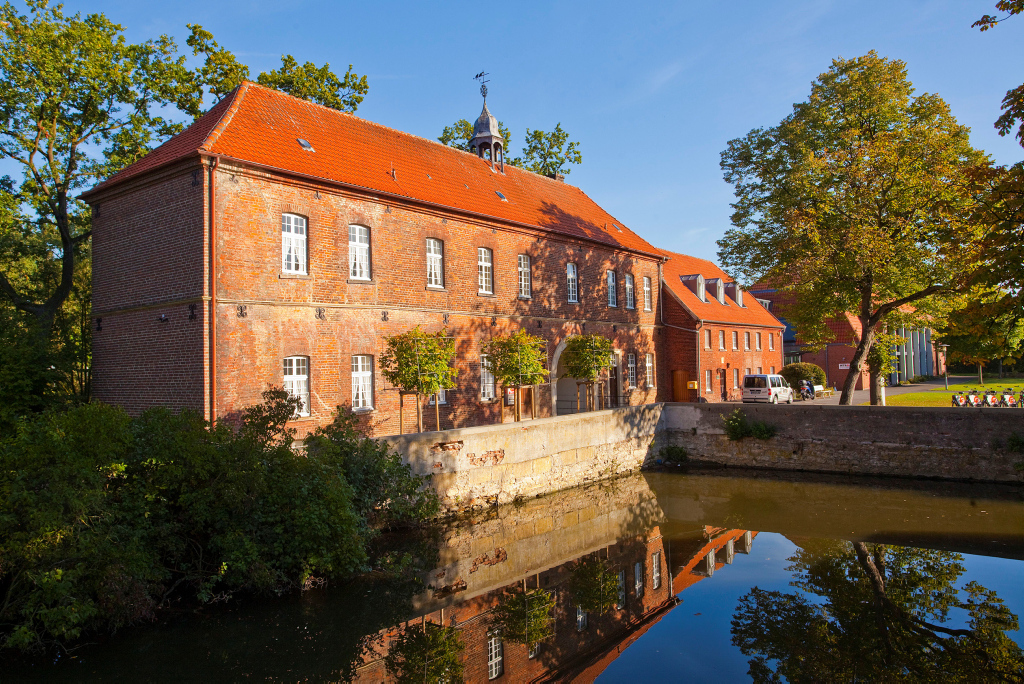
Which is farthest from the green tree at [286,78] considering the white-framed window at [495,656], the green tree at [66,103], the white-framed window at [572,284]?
the white-framed window at [495,656]

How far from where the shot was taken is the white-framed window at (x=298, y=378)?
15.0 meters

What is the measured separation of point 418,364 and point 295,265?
11.7 ft

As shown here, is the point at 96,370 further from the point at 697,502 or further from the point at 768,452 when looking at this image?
the point at 768,452

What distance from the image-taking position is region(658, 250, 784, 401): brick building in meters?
28.6

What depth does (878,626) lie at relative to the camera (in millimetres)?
8578

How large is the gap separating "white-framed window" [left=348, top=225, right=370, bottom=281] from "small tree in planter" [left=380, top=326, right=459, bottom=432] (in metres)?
1.88

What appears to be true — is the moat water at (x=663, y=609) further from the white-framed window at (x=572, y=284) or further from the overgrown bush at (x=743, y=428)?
the white-framed window at (x=572, y=284)

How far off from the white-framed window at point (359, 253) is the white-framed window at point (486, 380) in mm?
4562

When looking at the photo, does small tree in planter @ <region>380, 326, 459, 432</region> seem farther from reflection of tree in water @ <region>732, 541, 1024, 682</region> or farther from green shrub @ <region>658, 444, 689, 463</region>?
green shrub @ <region>658, 444, 689, 463</region>

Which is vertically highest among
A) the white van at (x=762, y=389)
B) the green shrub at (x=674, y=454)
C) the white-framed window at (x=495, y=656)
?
the white van at (x=762, y=389)

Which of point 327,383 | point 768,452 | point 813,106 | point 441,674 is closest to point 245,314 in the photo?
point 327,383

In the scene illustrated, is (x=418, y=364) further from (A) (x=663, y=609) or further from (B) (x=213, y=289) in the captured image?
(A) (x=663, y=609)

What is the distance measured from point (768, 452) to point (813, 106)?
1196cm

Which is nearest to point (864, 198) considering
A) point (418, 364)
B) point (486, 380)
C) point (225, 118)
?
point (486, 380)
